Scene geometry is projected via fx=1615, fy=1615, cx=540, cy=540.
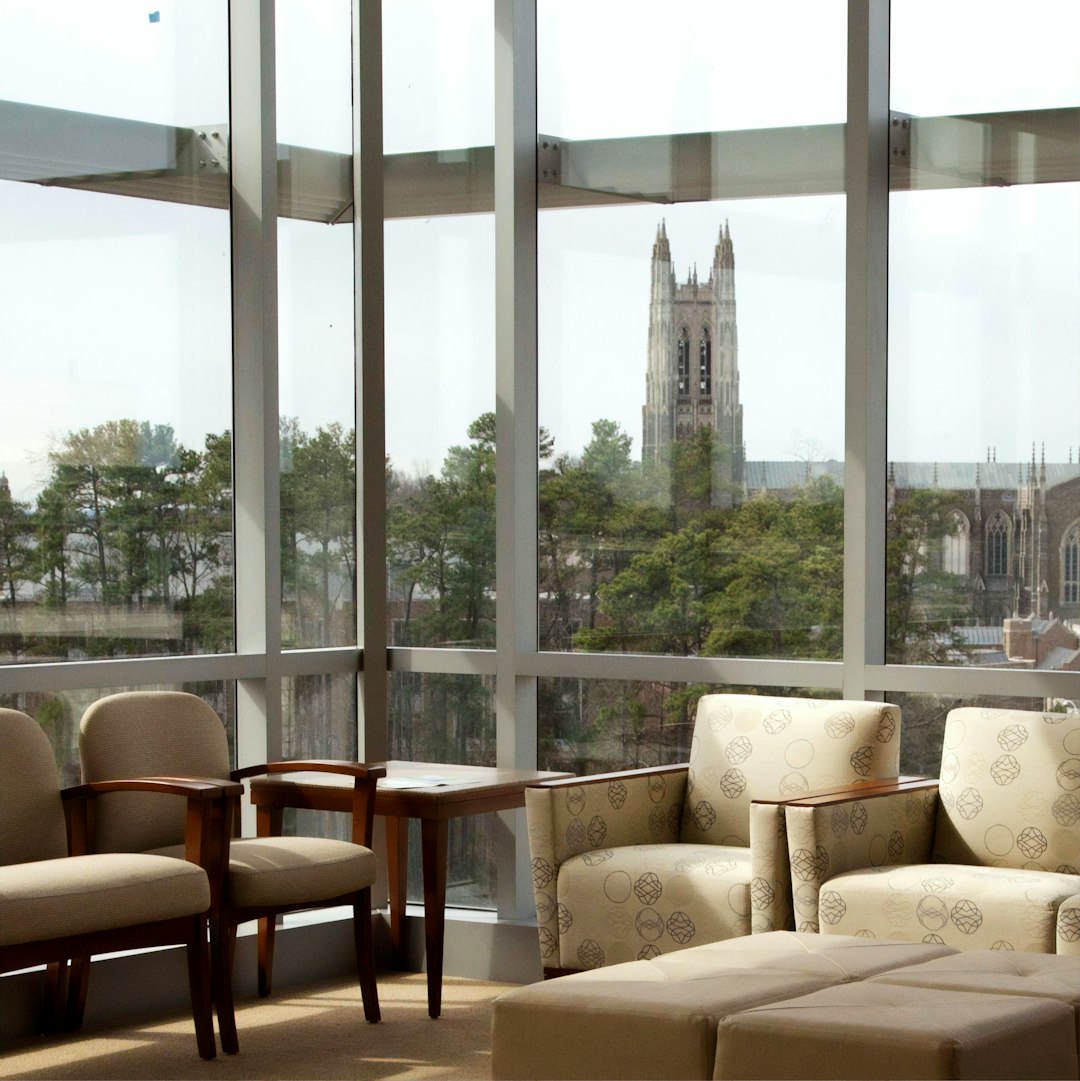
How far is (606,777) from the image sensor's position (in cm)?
480

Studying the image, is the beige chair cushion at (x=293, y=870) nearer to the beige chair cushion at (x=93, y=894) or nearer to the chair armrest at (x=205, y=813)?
the chair armrest at (x=205, y=813)

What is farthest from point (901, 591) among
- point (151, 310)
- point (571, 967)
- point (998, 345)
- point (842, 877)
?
point (151, 310)

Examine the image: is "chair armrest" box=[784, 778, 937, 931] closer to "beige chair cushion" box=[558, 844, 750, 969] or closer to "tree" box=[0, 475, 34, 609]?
"beige chair cushion" box=[558, 844, 750, 969]

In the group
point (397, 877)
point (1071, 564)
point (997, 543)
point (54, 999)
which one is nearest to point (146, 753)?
point (54, 999)

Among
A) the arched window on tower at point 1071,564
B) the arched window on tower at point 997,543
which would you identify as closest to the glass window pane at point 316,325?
the arched window on tower at point 997,543

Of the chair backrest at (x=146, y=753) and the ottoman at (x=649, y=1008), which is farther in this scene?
the chair backrest at (x=146, y=753)

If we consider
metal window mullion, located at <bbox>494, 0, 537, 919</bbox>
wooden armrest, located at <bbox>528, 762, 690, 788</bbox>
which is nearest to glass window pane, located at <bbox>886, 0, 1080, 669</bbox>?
wooden armrest, located at <bbox>528, 762, 690, 788</bbox>

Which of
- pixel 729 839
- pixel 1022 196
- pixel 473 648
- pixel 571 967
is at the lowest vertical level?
pixel 571 967

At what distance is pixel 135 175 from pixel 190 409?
776 mm

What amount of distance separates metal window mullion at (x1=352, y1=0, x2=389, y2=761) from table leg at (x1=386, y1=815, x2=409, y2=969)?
397 millimetres

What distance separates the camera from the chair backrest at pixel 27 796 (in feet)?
14.1

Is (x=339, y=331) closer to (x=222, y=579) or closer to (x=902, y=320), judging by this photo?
(x=222, y=579)

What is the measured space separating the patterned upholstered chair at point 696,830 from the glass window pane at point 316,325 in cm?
140

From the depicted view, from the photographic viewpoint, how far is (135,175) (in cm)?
525
